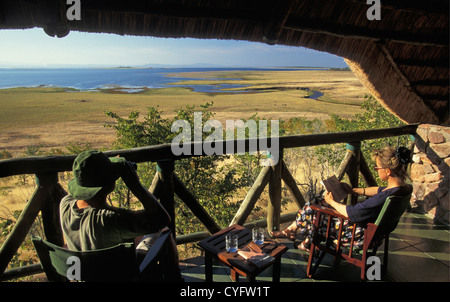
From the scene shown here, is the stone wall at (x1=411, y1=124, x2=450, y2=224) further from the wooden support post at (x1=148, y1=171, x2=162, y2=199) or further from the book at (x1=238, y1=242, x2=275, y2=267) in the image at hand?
the wooden support post at (x1=148, y1=171, x2=162, y2=199)

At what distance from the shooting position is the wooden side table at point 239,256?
191 centimetres

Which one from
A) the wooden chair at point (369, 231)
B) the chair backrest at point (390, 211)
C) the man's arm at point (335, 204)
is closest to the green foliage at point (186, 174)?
the wooden chair at point (369, 231)

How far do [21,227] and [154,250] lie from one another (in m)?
1.09

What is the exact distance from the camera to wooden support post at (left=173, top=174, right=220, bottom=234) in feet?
8.53

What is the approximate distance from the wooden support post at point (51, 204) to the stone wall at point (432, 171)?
406cm

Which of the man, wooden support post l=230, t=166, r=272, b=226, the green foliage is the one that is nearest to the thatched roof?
the man

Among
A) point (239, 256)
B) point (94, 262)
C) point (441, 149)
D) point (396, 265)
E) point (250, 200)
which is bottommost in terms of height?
point (396, 265)

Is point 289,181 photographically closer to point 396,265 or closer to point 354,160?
point 354,160

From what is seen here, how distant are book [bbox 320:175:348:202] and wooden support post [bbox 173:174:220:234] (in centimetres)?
112

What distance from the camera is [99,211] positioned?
5.32 ft

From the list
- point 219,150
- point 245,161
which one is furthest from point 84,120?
point 219,150

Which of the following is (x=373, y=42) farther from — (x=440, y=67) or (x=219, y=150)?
(x=219, y=150)

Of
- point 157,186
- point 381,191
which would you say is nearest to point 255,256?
point 157,186

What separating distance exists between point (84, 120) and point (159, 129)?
35.1 metres
